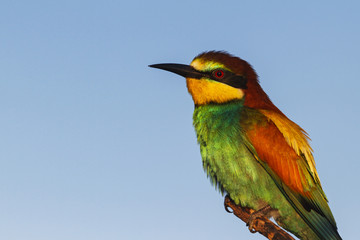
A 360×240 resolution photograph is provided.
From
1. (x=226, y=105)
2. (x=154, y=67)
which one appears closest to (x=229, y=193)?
(x=226, y=105)

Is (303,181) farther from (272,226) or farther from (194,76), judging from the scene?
(194,76)

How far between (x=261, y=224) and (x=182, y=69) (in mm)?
1905

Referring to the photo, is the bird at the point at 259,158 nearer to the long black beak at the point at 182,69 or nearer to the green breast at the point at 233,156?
the green breast at the point at 233,156

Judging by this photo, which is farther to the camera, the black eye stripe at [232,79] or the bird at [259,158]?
the black eye stripe at [232,79]

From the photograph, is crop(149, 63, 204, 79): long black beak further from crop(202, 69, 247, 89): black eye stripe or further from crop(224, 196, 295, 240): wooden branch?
crop(224, 196, 295, 240): wooden branch

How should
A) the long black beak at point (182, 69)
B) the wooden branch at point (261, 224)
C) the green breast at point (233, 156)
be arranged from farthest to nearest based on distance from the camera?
the long black beak at point (182, 69), the green breast at point (233, 156), the wooden branch at point (261, 224)

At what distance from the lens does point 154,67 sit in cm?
562

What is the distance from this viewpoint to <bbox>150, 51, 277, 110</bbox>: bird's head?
16.8ft

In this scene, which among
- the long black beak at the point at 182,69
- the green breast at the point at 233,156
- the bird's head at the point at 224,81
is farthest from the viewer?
the long black beak at the point at 182,69

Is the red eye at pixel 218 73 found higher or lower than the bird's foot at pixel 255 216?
higher

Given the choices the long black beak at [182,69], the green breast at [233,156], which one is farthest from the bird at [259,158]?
the long black beak at [182,69]

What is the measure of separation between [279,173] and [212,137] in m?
0.78

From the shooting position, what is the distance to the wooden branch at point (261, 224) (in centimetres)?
452

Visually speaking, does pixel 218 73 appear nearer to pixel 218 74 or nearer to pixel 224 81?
pixel 218 74
